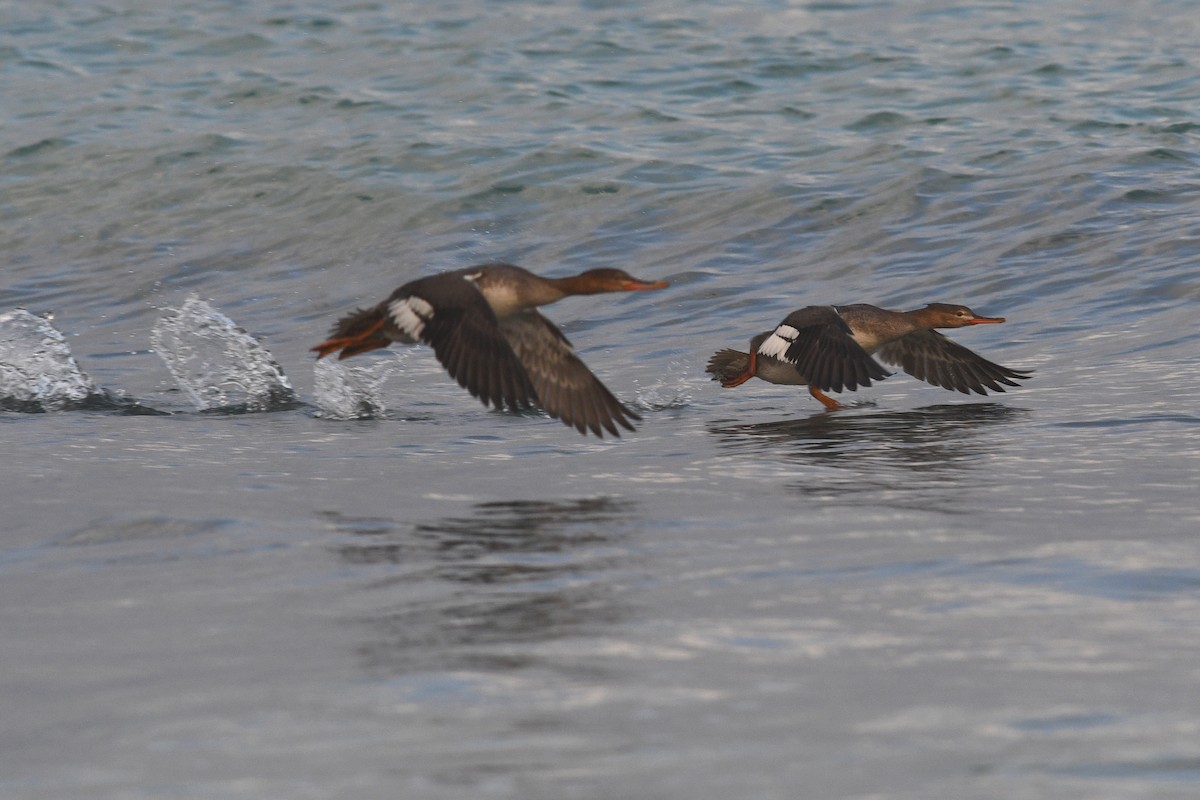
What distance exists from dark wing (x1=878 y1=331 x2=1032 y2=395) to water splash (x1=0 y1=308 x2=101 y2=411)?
182 inches

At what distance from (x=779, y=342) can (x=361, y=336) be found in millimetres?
2517

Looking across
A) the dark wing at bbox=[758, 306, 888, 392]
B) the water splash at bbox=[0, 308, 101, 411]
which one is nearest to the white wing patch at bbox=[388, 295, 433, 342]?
the dark wing at bbox=[758, 306, 888, 392]

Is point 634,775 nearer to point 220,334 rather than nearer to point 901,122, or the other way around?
point 220,334

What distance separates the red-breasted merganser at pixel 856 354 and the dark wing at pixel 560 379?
4.84 ft

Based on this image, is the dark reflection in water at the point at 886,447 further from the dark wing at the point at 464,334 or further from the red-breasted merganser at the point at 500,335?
the dark wing at the point at 464,334

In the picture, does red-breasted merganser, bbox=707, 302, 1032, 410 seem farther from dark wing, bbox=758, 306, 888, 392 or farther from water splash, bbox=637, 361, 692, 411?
water splash, bbox=637, 361, 692, 411

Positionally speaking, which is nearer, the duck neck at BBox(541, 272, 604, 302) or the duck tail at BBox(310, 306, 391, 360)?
the duck tail at BBox(310, 306, 391, 360)

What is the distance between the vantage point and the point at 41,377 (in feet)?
30.5

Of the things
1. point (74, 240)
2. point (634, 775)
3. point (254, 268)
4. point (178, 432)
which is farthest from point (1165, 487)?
point (74, 240)

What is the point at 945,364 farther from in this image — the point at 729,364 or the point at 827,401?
the point at 729,364

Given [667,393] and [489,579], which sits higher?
[667,393]

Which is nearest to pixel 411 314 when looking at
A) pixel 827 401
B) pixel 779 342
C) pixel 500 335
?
pixel 500 335

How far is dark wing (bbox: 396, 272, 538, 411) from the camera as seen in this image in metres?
6.78

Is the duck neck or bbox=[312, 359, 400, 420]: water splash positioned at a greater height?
the duck neck
